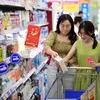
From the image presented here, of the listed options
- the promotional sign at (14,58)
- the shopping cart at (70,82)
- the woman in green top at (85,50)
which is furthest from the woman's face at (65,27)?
the promotional sign at (14,58)

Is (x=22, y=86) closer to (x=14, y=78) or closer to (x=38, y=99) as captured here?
(x=14, y=78)

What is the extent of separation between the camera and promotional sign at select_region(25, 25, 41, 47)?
3553 millimetres

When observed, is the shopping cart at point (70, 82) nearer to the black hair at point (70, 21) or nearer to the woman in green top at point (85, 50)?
the woman in green top at point (85, 50)

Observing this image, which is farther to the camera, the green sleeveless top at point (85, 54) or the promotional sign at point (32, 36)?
the promotional sign at point (32, 36)

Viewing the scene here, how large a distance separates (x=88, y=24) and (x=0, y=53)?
3.54 ft

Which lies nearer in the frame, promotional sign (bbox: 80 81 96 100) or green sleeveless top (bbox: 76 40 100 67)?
promotional sign (bbox: 80 81 96 100)

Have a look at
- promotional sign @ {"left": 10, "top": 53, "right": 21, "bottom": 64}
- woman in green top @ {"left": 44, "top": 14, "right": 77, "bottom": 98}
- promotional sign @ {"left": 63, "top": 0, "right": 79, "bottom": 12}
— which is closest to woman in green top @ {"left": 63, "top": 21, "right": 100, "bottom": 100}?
woman in green top @ {"left": 44, "top": 14, "right": 77, "bottom": 98}

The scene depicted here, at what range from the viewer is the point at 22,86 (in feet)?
12.4

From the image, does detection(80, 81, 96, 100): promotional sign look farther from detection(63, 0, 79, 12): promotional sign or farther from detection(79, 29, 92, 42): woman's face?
detection(63, 0, 79, 12): promotional sign

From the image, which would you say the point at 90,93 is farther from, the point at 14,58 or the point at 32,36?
the point at 32,36

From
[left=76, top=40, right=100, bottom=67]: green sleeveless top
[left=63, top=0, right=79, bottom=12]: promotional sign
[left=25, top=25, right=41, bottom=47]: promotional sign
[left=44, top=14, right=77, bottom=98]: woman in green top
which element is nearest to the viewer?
[left=76, top=40, right=100, bottom=67]: green sleeveless top

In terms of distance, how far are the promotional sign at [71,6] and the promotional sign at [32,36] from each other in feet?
34.0

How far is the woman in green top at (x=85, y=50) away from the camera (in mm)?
2988

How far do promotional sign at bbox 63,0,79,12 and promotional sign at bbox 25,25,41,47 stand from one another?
408 inches
